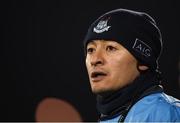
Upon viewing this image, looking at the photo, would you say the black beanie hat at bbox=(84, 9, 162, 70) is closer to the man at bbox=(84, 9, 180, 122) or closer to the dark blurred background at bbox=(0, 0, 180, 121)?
the man at bbox=(84, 9, 180, 122)

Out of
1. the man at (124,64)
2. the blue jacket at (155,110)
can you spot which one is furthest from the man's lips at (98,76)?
the blue jacket at (155,110)

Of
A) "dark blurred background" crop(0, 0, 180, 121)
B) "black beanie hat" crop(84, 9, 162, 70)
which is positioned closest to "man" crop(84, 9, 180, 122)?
"black beanie hat" crop(84, 9, 162, 70)

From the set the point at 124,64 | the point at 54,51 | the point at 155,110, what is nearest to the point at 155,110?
the point at 155,110

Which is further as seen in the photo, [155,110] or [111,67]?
[111,67]

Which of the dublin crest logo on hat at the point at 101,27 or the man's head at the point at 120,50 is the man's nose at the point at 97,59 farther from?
the dublin crest logo on hat at the point at 101,27

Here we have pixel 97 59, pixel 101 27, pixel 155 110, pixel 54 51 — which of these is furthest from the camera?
pixel 54 51

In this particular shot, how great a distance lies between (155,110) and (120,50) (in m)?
0.39

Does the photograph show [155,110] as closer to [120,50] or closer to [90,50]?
[120,50]

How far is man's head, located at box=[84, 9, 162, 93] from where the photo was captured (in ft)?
6.01

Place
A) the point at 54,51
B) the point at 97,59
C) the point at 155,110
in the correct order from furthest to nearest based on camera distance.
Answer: the point at 54,51 < the point at 97,59 < the point at 155,110

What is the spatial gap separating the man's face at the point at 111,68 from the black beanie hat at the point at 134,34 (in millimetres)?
33

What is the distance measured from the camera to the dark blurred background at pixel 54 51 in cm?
470

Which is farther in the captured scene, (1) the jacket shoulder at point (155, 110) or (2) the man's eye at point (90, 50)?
(2) the man's eye at point (90, 50)

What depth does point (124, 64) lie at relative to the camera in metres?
1.85
